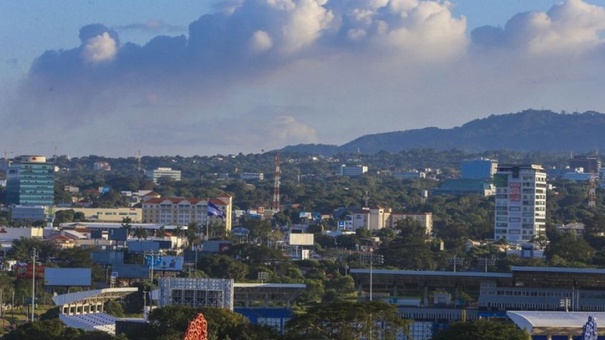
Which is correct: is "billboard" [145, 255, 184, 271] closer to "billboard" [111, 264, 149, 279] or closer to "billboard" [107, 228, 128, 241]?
"billboard" [111, 264, 149, 279]

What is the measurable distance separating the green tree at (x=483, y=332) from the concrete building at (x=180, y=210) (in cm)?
10691

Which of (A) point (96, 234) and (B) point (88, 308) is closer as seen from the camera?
(B) point (88, 308)

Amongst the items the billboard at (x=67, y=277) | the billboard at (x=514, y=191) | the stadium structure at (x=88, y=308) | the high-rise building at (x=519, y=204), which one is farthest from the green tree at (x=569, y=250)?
the stadium structure at (x=88, y=308)

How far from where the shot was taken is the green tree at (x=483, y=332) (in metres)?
49.7

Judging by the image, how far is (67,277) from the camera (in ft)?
274

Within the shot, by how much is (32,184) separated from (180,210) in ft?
87.0

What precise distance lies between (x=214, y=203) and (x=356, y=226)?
1455 centimetres

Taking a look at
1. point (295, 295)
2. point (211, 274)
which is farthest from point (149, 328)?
point (211, 274)

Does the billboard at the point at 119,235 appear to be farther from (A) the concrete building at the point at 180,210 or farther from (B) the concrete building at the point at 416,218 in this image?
(B) the concrete building at the point at 416,218

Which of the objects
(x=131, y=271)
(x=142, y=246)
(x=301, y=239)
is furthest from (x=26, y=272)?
(x=301, y=239)

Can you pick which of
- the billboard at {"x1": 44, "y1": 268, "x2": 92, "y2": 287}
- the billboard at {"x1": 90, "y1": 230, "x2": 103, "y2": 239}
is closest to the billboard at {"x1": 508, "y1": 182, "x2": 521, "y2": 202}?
the billboard at {"x1": 90, "y1": 230, "x2": 103, "y2": 239}

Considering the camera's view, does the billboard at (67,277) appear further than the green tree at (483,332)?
Yes

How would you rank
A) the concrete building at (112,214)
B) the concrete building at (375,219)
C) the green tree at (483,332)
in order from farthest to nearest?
the concrete building at (112,214)
the concrete building at (375,219)
the green tree at (483,332)

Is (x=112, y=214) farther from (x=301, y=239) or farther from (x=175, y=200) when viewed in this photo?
(x=301, y=239)
